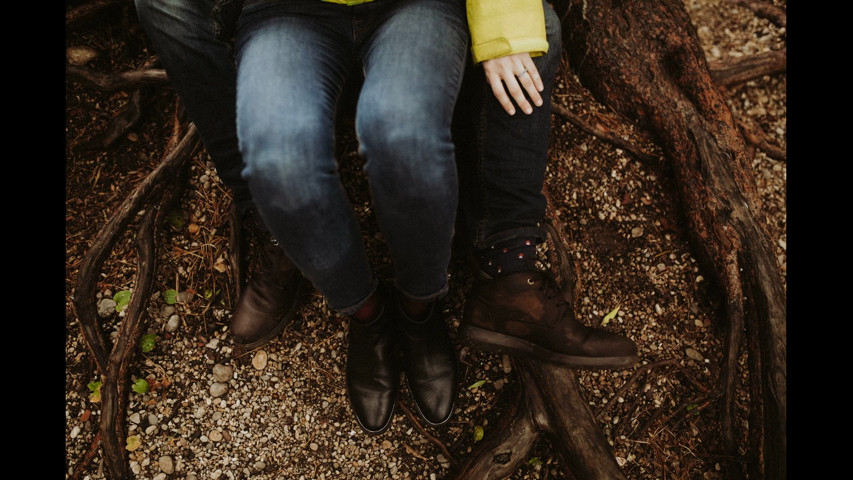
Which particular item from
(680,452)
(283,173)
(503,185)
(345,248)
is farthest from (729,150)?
(283,173)

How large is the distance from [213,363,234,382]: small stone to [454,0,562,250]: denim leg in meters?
1.40

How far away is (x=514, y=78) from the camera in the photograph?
172cm

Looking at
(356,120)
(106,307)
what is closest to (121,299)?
(106,307)

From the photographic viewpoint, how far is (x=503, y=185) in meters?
1.93

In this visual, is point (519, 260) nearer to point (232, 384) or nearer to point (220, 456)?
point (232, 384)

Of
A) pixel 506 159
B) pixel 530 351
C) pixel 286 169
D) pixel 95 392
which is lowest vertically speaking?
pixel 95 392

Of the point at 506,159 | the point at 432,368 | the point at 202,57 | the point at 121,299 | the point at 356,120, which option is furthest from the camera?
the point at 121,299

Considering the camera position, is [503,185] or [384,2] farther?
[503,185]

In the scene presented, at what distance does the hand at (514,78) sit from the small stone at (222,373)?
6.10 feet

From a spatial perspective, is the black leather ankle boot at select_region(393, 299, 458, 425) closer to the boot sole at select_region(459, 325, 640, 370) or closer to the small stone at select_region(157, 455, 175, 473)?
the boot sole at select_region(459, 325, 640, 370)

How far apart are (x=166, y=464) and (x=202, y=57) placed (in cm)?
189

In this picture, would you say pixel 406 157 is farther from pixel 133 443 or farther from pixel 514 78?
pixel 133 443

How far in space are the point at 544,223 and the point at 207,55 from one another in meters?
1.69

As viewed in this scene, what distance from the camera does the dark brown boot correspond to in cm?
192
